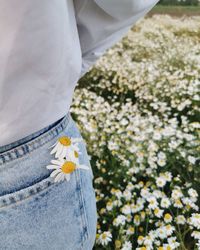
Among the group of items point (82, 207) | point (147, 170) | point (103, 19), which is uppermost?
point (103, 19)

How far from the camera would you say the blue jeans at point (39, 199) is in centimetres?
67

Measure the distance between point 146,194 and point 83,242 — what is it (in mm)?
1136

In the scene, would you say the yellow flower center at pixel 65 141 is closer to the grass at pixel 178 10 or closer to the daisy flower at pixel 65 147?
the daisy flower at pixel 65 147

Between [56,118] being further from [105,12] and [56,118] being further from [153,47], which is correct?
[153,47]

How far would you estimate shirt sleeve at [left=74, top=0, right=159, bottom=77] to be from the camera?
2.28 ft

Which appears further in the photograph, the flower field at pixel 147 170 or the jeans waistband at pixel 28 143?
the flower field at pixel 147 170

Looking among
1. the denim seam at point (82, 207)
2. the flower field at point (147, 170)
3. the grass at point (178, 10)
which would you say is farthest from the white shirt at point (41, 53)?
the grass at point (178, 10)

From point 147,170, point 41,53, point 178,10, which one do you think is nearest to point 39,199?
point 41,53

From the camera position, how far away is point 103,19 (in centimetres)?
76

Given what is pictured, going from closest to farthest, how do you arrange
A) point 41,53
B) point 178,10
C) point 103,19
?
point 41,53 < point 103,19 < point 178,10

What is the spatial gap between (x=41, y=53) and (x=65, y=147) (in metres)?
0.16

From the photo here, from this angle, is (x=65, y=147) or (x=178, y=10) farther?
(x=178, y=10)

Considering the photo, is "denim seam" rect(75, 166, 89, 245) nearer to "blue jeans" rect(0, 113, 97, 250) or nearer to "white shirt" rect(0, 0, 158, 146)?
"blue jeans" rect(0, 113, 97, 250)

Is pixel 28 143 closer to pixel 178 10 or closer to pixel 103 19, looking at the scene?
pixel 103 19
